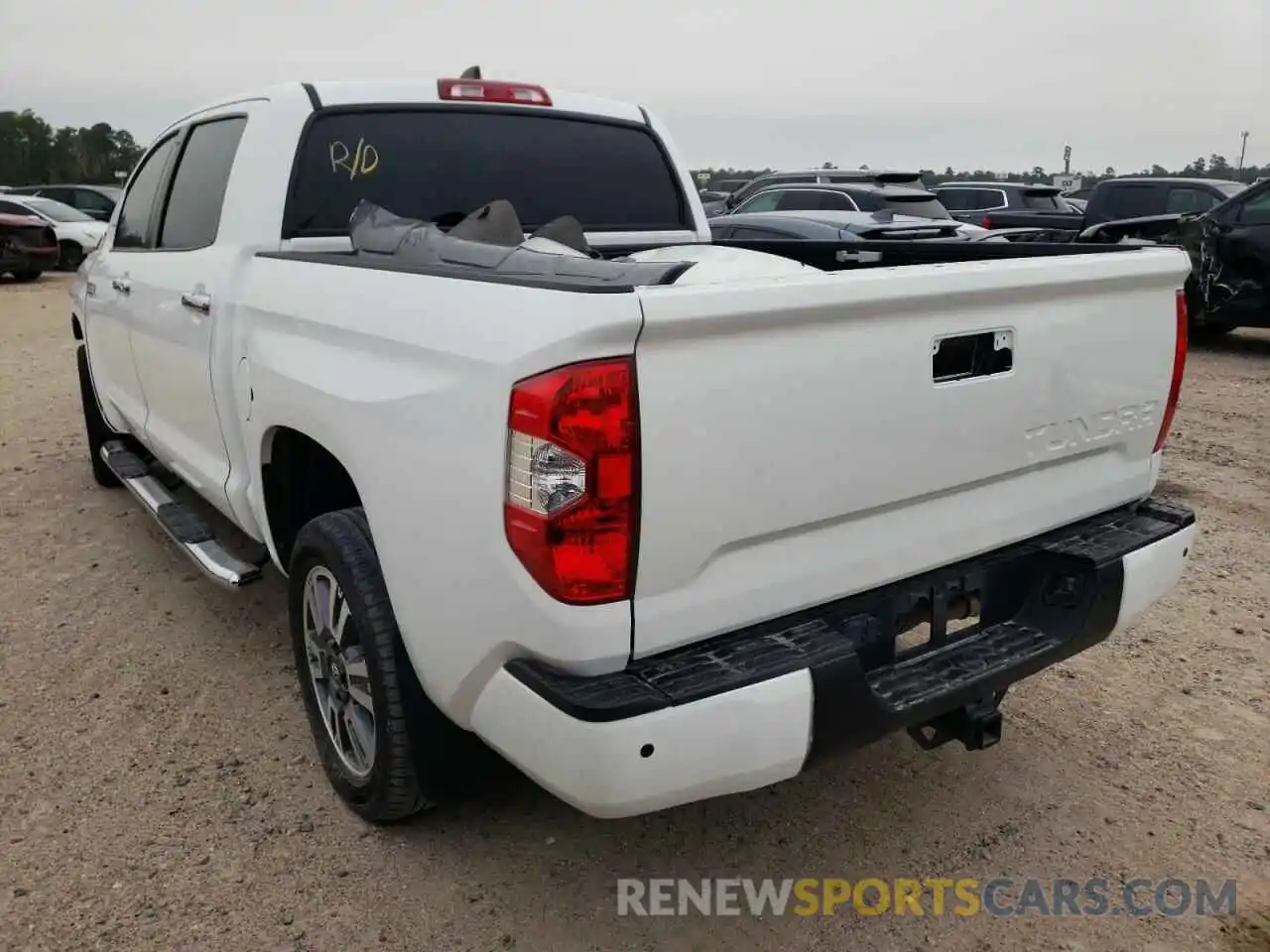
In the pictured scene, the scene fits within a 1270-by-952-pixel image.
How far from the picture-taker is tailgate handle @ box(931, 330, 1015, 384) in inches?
94.6

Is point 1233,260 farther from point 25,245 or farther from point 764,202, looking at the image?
point 25,245

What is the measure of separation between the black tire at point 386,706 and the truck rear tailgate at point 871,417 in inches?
29.5

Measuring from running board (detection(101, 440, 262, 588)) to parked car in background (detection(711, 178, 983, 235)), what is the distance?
9669 mm

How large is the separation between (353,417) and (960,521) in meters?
1.48

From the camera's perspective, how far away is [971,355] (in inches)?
97.5

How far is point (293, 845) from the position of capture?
2871 mm

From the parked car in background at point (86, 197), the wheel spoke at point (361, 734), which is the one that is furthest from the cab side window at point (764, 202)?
the parked car in background at point (86, 197)

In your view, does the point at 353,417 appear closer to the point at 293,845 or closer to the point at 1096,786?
the point at 293,845

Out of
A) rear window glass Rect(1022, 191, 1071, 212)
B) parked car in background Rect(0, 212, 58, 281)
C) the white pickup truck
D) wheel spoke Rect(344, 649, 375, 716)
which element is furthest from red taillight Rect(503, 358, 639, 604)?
parked car in background Rect(0, 212, 58, 281)

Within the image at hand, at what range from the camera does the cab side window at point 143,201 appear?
4.57 m

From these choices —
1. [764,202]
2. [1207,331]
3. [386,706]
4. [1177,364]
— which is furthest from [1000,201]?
[386,706]

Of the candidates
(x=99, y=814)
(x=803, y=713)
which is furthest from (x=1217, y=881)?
(x=99, y=814)

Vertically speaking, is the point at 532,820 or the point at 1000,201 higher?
the point at 1000,201

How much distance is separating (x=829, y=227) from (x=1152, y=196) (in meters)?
6.17
